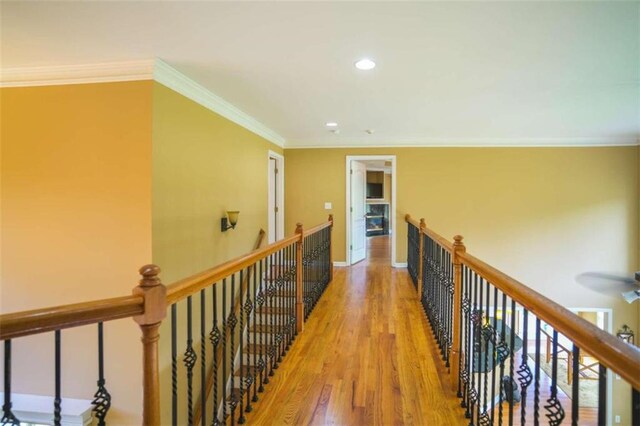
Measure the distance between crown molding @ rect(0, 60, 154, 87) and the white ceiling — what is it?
7 centimetres

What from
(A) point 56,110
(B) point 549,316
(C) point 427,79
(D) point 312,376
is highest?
(C) point 427,79

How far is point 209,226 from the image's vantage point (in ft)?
12.1

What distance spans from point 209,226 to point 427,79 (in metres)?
2.70

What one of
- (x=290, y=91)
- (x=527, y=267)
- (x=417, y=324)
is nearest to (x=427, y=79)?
(x=290, y=91)

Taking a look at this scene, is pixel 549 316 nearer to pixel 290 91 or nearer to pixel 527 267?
pixel 290 91

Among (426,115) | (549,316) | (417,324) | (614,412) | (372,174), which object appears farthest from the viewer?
(372,174)

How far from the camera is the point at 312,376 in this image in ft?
7.95

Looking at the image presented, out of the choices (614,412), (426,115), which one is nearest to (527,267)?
(614,412)

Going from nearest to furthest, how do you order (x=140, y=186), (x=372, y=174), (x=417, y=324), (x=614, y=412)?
(x=140, y=186) → (x=417, y=324) → (x=614, y=412) → (x=372, y=174)

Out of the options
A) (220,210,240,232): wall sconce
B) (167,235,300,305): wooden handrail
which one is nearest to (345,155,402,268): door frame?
(220,210,240,232): wall sconce

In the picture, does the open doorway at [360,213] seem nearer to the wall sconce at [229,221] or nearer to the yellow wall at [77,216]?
the wall sconce at [229,221]

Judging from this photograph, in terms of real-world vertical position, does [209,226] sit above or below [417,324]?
above

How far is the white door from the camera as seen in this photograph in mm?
6438

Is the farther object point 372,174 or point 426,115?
point 372,174
